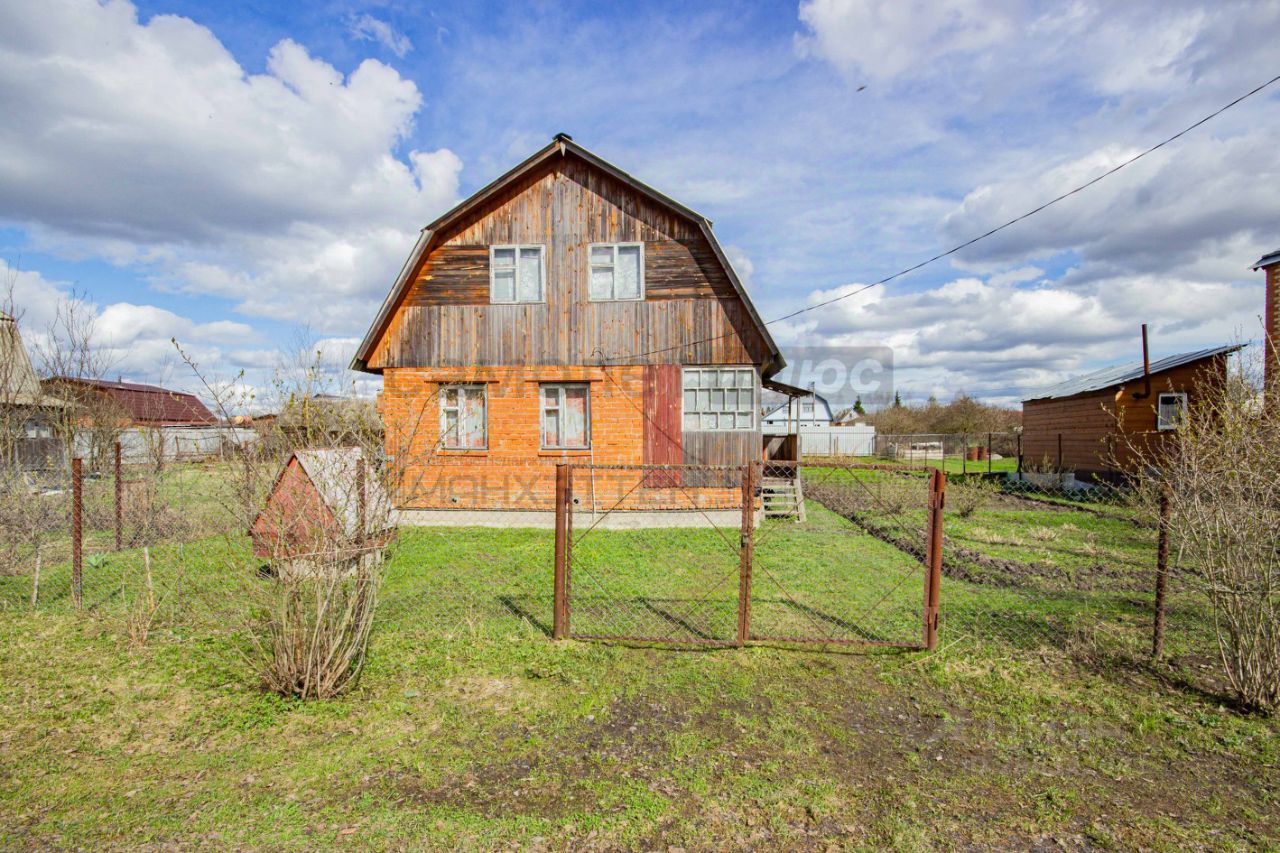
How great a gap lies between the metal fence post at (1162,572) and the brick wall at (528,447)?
8028 millimetres

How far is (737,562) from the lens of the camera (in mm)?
9641

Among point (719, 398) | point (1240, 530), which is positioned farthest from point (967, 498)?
point (1240, 530)

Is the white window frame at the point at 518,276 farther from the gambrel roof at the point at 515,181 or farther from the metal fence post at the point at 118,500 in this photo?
the metal fence post at the point at 118,500

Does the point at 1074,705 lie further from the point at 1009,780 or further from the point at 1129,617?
the point at 1129,617

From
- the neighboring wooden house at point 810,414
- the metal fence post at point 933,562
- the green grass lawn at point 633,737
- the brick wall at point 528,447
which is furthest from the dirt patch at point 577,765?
the neighboring wooden house at point 810,414

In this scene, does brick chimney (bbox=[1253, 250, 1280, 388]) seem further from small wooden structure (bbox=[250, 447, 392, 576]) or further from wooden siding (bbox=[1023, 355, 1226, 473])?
small wooden structure (bbox=[250, 447, 392, 576])

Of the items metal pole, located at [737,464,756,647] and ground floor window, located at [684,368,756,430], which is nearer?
metal pole, located at [737,464,756,647]

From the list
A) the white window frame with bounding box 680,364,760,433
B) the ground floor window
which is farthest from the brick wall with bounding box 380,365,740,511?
the ground floor window

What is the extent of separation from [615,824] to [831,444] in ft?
137

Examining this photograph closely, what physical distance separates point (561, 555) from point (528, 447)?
24.7 ft

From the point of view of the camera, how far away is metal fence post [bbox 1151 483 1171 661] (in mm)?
5219

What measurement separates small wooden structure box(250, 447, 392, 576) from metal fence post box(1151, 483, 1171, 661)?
20.7 ft

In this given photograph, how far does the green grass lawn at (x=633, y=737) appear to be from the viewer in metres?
3.36

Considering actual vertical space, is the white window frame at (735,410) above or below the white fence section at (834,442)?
above
